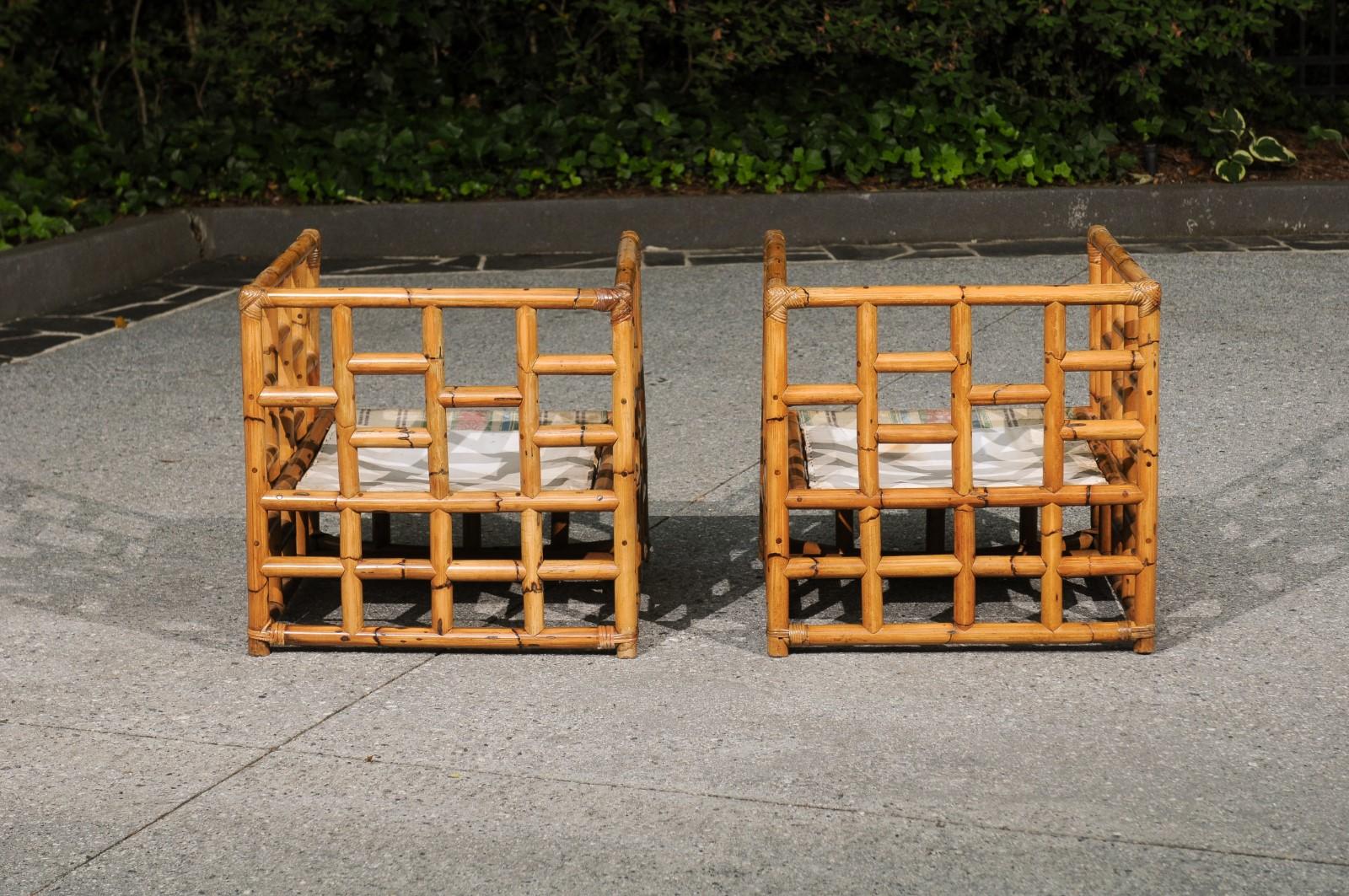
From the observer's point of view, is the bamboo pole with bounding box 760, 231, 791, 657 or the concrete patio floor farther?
the bamboo pole with bounding box 760, 231, 791, 657

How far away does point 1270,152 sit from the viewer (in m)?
10.2

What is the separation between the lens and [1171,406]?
6406 mm

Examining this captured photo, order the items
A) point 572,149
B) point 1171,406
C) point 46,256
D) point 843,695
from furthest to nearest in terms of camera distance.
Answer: point 572,149, point 46,256, point 1171,406, point 843,695

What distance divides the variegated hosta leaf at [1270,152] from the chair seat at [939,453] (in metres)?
6.03

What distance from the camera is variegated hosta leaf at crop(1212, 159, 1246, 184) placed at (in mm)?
10000

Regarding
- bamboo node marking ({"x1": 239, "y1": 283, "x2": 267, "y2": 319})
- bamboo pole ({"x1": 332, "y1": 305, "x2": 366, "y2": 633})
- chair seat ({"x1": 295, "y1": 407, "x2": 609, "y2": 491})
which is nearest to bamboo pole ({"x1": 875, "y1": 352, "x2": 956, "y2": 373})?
chair seat ({"x1": 295, "y1": 407, "x2": 609, "y2": 491})

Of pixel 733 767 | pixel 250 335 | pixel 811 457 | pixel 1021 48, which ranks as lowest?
pixel 733 767

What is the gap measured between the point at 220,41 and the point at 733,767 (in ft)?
26.3

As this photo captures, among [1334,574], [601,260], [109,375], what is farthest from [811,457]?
[601,260]

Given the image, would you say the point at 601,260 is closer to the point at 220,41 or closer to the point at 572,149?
the point at 572,149

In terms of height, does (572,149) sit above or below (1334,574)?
above

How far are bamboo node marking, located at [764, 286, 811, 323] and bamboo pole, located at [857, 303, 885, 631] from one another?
0.14 m

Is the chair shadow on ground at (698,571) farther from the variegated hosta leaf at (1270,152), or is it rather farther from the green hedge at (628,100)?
the variegated hosta leaf at (1270,152)

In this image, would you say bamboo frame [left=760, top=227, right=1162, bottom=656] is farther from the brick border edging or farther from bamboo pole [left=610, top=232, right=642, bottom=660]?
the brick border edging
